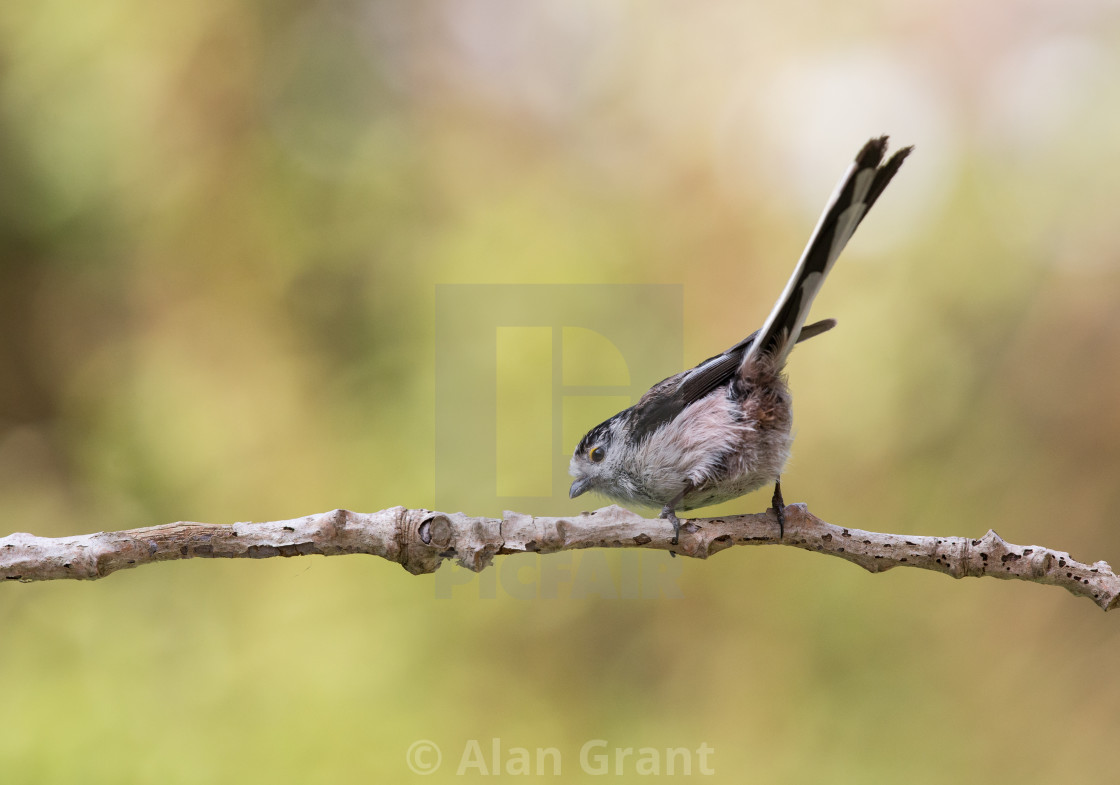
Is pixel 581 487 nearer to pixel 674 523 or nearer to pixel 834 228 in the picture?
pixel 674 523

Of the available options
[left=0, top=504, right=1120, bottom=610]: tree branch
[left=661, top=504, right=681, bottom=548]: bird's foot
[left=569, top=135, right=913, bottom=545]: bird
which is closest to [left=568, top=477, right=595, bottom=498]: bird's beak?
[left=569, top=135, right=913, bottom=545]: bird

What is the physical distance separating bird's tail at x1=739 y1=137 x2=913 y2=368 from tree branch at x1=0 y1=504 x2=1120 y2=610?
49cm

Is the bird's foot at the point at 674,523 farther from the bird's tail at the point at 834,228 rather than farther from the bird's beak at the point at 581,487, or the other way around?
the bird's tail at the point at 834,228

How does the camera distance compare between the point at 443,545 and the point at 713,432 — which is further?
the point at 713,432

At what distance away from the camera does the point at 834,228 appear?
150cm

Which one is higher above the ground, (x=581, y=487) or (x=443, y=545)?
(x=581, y=487)

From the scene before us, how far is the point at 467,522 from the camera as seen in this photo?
1.43 metres

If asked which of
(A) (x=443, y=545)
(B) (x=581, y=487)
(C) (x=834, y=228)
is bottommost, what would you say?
(A) (x=443, y=545)

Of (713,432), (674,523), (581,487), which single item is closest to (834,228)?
(713,432)

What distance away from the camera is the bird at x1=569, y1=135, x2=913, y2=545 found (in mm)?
1744

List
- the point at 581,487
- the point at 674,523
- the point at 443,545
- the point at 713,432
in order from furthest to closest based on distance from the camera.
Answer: the point at 581,487
the point at 713,432
the point at 674,523
the point at 443,545

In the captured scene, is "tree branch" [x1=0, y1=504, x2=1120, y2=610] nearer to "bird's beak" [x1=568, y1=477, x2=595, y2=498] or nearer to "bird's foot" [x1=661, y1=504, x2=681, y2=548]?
"bird's foot" [x1=661, y1=504, x2=681, y2=548]

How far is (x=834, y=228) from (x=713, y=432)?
20.6 inches

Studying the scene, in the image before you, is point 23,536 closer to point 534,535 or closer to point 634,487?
point 534,535
